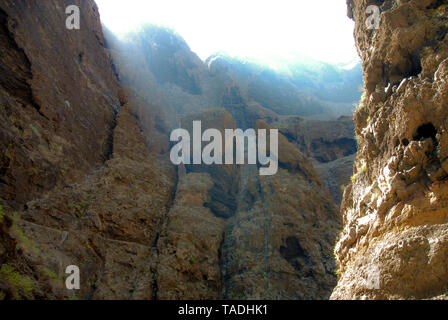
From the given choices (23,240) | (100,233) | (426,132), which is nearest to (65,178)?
(100,233)

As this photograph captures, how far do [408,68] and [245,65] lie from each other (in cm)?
5433

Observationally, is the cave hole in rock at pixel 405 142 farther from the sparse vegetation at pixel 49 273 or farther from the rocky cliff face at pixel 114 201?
the sparse vegetation at pixel 49 273

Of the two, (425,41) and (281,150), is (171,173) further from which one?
(425,41)

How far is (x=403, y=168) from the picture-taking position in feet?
21.0

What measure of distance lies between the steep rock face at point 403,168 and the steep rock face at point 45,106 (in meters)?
12.0

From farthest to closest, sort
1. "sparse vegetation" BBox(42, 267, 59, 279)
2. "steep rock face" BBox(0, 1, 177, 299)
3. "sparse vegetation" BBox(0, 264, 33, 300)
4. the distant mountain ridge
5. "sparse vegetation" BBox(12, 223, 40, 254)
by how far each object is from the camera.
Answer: the distant mountain ridge < "steep rock face" BBox(0, 1, 177, 299) < "sparse vegetation" BBox(12, 223, 40, 254) < "sparse vegetation" BBox(42, 267, 59, 279) < "sparse vegetation" BBox(0, 264, 33, 300)

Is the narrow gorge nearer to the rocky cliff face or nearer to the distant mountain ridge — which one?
the rocky cliff face

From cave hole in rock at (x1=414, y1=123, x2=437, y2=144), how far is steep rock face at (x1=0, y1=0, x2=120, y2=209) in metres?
12.8

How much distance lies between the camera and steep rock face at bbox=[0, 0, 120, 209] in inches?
494

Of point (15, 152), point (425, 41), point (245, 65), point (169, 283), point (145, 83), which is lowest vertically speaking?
point (169, 283)

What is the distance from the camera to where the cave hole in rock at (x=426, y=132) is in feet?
20.2

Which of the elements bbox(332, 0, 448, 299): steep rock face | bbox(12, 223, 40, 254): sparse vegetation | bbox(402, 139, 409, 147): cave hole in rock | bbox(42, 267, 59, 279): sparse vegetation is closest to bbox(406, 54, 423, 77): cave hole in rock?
bbox(332, 0, 448, 299): steep rock face

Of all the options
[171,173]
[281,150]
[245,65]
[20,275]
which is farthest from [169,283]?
[245,65]
